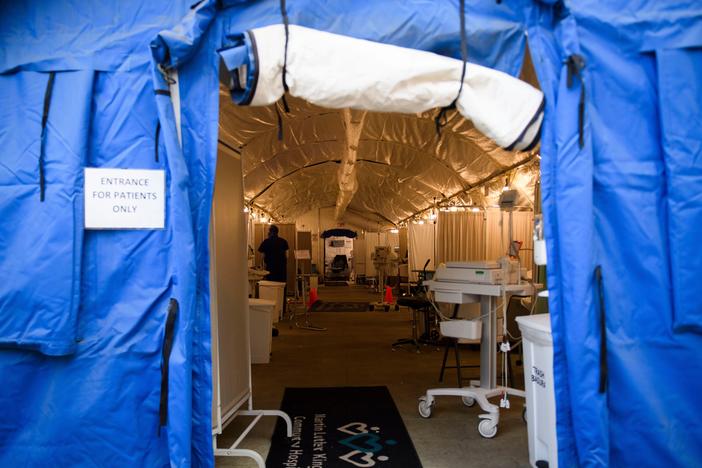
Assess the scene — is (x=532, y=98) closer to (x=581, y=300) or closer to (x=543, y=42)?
(x=543, y=42)

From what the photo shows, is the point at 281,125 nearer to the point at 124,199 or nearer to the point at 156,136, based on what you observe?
the point at 156,136

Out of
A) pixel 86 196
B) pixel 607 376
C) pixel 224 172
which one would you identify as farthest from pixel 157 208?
pixel 607 376

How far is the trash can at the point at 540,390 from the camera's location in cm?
255

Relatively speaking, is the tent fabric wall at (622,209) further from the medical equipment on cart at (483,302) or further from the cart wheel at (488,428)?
the medical equipment on cart at (483,302)

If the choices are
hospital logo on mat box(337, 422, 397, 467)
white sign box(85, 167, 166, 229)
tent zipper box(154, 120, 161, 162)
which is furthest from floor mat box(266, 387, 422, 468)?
tent zipper box(154, 120, 161, 162)

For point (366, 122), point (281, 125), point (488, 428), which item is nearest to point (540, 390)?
point (488, 428)

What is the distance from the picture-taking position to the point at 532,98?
2.31 m

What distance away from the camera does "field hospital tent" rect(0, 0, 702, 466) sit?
219 cm

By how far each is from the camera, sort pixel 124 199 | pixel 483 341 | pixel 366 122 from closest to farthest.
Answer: pixel 124 199, pixel 483 341, pixel 366 122

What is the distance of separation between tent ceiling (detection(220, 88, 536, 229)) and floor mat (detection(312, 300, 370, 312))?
2.94 m

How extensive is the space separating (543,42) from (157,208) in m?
2.14

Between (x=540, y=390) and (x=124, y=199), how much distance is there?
248cm

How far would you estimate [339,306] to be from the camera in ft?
40.1

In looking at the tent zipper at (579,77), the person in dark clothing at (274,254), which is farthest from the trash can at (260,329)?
the tent zipper at (579,77)
